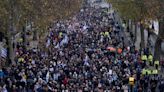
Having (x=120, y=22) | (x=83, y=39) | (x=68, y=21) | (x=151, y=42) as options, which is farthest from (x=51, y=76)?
(x=120, y=22)

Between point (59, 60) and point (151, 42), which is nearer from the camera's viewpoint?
point (59, 60)

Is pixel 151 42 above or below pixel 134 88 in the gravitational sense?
below

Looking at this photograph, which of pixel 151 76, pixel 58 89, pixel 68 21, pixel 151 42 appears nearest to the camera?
pixel 58 89

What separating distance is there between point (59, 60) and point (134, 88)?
682 cm

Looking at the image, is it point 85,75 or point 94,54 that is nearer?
point 85,75

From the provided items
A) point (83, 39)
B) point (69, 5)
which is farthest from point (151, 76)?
point (69, 5)

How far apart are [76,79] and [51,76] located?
1832mm

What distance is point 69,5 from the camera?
190ft

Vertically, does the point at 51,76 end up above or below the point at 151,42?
above

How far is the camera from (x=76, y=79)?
28.7 metres

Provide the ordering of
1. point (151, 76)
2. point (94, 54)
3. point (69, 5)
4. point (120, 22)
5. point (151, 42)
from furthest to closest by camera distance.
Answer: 1. point (120, 22)
2. point (69, 5)
3. point (151, 42)
4. point (94, 54)
5. point (151, 76)

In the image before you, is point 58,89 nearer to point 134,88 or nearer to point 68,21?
point 134,88

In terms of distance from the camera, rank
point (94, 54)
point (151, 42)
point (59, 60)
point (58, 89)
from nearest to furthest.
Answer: point (58, 89) < point (59, 60) < point (94, 54) < point (151, 42)

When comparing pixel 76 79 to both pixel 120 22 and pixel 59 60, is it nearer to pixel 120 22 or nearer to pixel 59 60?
pixel 59 60
